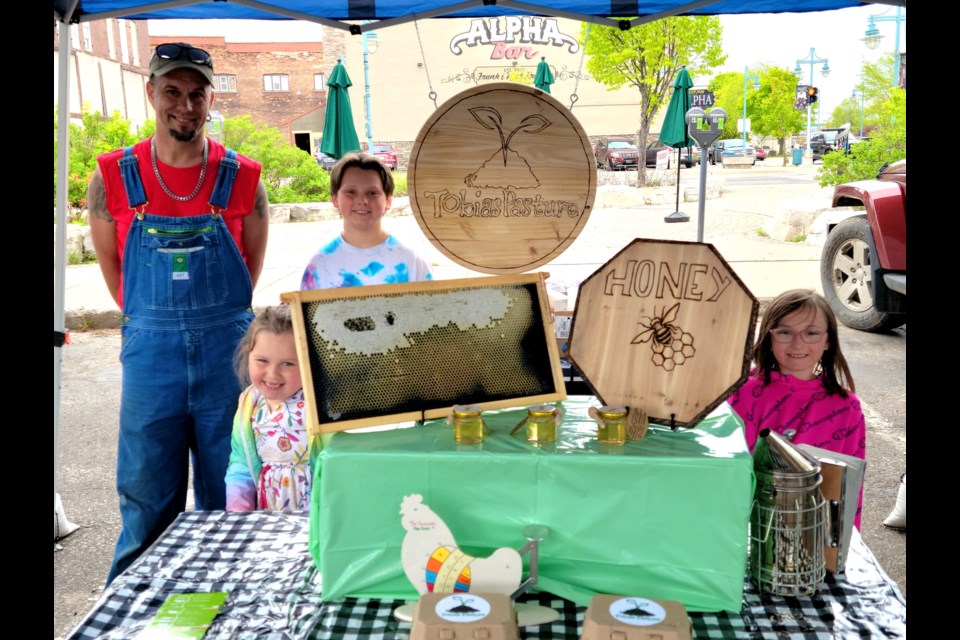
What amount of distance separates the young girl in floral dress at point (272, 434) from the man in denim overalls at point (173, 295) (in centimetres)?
51

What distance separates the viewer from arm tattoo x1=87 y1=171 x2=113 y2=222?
8.48 feet

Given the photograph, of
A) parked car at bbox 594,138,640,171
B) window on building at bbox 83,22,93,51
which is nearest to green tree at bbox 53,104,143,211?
parked car at bbox 594,138,640,171

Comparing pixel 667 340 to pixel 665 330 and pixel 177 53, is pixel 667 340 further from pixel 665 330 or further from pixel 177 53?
pixel 177 53

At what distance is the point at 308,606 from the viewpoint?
1425mm

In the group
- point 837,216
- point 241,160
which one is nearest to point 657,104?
point 837,216

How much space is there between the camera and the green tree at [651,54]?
1889 centimetres

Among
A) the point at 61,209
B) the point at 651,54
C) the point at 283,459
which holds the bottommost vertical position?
the point at 283,459

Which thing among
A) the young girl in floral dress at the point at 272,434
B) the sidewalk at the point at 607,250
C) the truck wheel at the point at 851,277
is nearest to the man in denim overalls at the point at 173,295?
the young girl in floral dress at the point at 272,434

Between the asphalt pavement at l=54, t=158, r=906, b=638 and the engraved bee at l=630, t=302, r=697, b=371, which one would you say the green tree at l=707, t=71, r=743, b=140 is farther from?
the engraved bee at l=630, t=302, r=697, b=371

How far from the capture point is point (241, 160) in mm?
2699

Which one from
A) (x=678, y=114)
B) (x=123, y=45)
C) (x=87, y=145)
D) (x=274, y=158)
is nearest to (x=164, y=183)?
(x=678, y=114)

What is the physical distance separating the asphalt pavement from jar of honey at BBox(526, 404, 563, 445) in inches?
72.9

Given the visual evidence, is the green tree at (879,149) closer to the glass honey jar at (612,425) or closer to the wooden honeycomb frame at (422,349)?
the wooden honeycomb frame at (422,349)

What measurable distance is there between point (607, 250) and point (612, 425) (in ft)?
34.8
